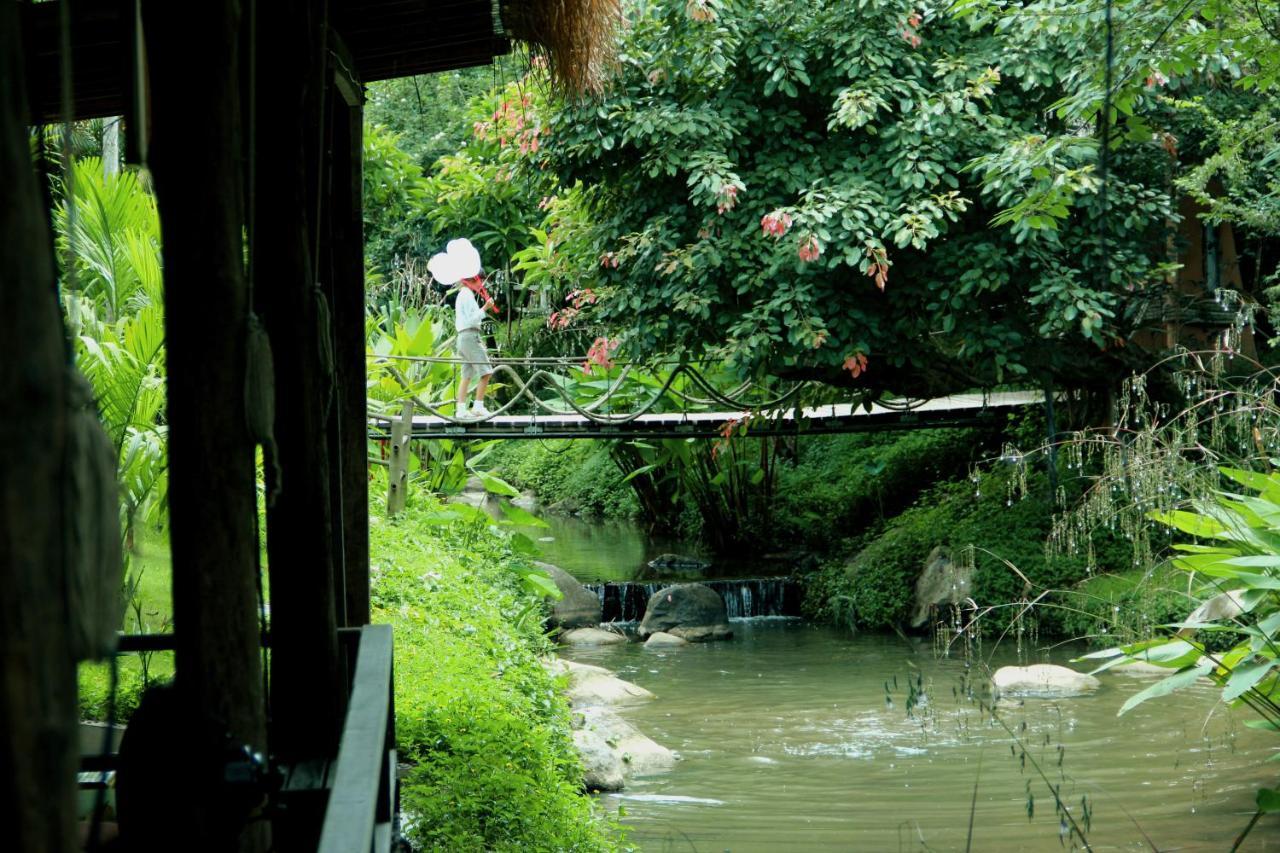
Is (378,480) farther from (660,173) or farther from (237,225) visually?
(237,225)

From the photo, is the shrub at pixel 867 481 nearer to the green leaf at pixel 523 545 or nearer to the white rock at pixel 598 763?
the green leaf at pixel 523 545

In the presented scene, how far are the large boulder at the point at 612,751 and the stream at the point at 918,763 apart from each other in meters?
0.12

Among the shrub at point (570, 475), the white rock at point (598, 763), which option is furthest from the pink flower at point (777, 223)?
the shrub at point (570, 475)

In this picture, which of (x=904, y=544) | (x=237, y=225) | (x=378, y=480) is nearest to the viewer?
(x=237, y=225)

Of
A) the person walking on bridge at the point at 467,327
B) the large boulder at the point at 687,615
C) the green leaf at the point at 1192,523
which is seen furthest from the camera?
the person walking on bridge at the point at 467,327

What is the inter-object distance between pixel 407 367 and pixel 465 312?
692mm

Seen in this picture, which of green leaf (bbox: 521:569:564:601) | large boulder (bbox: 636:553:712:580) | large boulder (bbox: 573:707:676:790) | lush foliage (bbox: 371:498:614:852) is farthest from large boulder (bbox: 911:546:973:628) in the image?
large boulder (bbox: 573:707:676:790)

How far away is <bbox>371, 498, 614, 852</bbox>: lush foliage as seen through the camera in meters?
3.54

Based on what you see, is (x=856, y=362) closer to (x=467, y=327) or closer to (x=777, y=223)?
(x=777, y=223)

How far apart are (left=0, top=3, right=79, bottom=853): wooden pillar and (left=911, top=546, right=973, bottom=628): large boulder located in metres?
8.60

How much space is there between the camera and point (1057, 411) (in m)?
10.4

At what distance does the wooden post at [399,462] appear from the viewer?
7859 millimetres

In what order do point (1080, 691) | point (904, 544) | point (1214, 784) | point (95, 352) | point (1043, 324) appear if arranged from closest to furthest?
1. point (95, 352)
2. point (1214, 784)
3. point (1080, 691)
4. point (1043, 324)
5. point (904, 544)

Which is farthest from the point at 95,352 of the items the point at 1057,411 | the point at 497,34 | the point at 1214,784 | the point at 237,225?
the point at 1057,411
